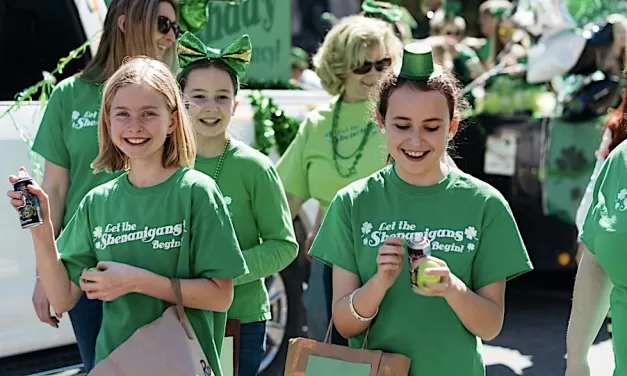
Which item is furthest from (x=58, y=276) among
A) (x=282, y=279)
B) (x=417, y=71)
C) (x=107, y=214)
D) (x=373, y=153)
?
(x=282, y=279)

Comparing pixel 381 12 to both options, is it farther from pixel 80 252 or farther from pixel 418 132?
pixel 80 252

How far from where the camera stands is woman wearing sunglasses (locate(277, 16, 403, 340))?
3861 mm

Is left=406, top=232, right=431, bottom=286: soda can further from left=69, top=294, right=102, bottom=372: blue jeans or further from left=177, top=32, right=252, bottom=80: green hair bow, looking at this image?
left=69, top=294, right=102, bottom=372: blue jeans

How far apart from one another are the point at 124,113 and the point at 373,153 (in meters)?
1.48

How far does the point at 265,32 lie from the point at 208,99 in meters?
3.51

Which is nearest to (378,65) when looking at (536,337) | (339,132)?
(339,132)

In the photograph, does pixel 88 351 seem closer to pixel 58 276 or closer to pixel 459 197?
pixel 58 276

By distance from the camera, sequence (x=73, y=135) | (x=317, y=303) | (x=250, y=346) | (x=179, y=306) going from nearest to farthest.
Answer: (x=179, y=306) < (x=250, y=346) < (x=73, y=135) < (x=317, y=303)

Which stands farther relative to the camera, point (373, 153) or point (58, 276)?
point (373, 153)

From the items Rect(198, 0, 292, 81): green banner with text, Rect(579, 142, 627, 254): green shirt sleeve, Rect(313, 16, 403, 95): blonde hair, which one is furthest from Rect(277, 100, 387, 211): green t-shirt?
Rect(198, 0, 292, 81): green banner with text

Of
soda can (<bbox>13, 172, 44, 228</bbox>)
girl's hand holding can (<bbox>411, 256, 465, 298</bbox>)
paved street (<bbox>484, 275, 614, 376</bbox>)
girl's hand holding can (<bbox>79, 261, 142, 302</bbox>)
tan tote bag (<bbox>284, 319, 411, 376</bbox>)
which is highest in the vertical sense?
soda can (<bbox>13, 172, 44, 228</bbox>)

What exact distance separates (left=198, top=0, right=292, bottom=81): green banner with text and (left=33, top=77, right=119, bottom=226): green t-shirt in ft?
9.92

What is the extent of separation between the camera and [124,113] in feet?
8.39

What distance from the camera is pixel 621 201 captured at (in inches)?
92.6
